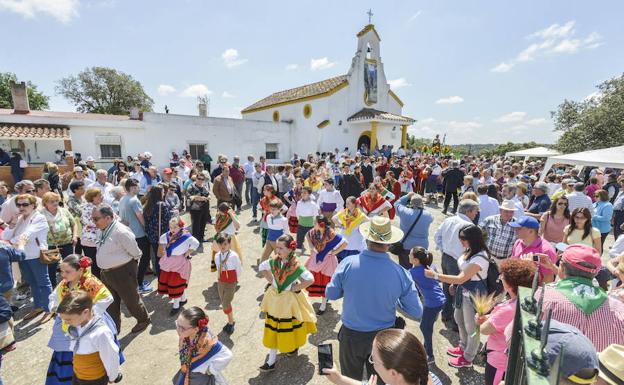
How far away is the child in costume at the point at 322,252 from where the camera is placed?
4.41m

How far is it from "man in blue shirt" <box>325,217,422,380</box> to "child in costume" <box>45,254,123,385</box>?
2.19 m

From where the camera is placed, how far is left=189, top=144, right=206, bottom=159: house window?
1789 cm

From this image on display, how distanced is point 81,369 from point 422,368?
9.42 feet

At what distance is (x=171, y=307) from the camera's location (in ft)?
15.7

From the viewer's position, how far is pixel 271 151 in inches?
850

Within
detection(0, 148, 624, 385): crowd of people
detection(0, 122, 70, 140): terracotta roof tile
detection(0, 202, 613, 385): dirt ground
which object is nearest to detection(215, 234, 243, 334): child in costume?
detection(0, 148, 624, 385): crowd of people

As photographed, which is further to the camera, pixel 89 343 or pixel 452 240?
pixel 452 240

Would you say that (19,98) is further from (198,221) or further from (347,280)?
(347,280)

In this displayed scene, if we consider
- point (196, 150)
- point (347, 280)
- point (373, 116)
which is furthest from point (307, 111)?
point (347, 280)

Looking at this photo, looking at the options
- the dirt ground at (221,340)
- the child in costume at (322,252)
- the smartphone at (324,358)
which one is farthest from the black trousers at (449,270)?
the smartphone at (324,358)

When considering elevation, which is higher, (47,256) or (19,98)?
(19,98)

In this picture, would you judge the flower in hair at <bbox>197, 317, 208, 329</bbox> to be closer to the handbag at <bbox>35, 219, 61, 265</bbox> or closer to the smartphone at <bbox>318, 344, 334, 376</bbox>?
the smartphone at <bbox>318, 344, 334, 376</bbox>

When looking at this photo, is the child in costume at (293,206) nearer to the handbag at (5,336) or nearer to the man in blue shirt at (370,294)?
the man in blue shirt at (370,294)

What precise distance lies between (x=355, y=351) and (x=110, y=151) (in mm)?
17589
